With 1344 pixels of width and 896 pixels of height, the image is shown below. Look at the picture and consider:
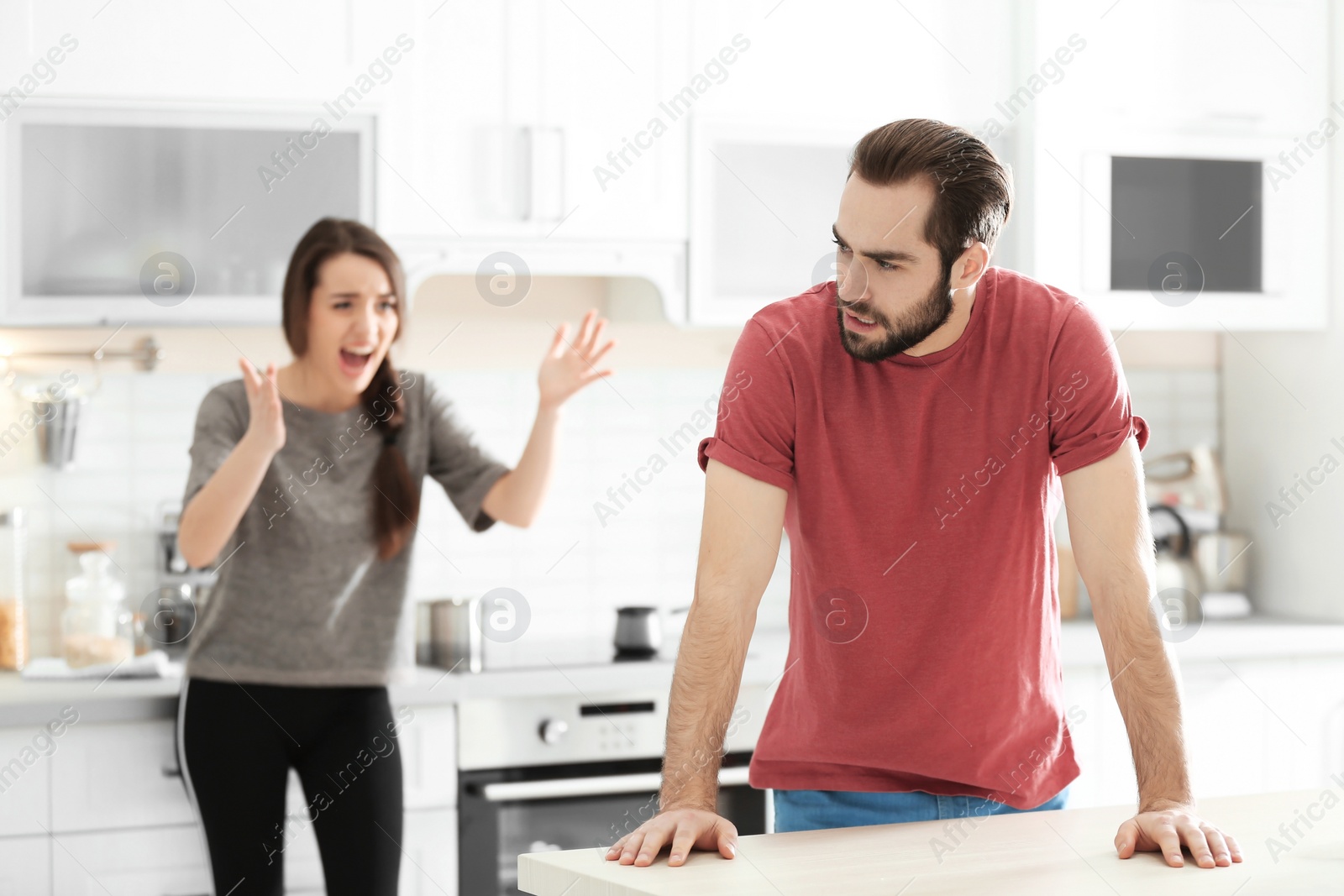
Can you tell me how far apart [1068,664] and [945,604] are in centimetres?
132

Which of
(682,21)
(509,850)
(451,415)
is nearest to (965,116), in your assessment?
(682,21)

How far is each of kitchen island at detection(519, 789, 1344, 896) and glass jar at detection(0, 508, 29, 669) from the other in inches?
67.1

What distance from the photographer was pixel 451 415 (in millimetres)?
2133

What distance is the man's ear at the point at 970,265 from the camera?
142 centimetres

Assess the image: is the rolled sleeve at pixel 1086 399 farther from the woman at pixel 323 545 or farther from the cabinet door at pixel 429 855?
the cabinet door at pixel 429 855

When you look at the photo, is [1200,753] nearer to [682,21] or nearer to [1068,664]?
[1068,664]

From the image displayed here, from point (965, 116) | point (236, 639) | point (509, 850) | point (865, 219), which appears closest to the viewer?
point (865, 219)

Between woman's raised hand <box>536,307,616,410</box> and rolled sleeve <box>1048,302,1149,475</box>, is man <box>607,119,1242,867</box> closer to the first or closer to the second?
rolled sleeve <box>1048,302,1149,475</box>

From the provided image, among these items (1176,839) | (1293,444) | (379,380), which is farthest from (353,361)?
(1293,444)

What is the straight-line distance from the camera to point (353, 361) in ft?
6.68

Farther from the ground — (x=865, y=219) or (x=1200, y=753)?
(x=865, y=219)

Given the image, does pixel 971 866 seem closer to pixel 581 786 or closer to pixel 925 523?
pixel 925 523

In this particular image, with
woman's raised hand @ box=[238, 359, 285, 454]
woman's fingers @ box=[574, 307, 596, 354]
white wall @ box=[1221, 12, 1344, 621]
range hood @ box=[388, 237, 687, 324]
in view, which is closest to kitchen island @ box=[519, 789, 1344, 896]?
woman's raised hand @ box=[238, 359, 285, 454]

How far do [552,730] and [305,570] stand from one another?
0.59 meters
